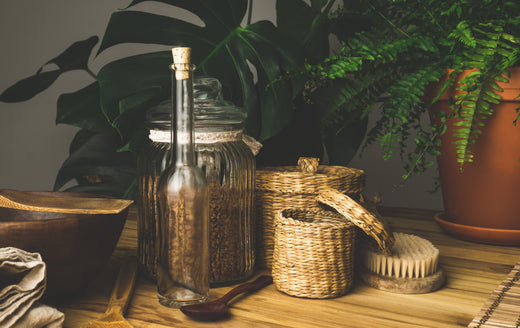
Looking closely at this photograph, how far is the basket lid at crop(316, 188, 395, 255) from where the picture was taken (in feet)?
2.78

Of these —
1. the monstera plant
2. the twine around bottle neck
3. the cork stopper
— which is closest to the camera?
the cork stopper

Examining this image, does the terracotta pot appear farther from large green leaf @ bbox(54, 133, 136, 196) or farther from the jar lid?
large green leaf @ bbox(54, 133, 136, 196)

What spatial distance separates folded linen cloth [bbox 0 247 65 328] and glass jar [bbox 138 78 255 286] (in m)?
0.24

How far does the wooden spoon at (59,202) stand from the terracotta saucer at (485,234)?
29.1 inches

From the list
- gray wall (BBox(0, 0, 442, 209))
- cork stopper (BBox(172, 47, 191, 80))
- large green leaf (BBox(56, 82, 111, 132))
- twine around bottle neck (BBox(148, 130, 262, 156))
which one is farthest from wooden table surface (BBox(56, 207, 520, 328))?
gray wall (BBox(0, 0, 442, 209))

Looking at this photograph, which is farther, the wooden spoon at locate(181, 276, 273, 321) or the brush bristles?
the brush bristles

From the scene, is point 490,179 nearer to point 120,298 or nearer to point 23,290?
point 120,298

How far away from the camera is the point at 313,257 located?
2.71ft

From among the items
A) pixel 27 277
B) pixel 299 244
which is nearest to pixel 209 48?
pixel 299 244

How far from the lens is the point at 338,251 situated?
2.75 ft

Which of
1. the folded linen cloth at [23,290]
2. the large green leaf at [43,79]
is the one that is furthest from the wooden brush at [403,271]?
the large green leaf at [43,79]

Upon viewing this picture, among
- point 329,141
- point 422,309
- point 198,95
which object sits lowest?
point 422,309

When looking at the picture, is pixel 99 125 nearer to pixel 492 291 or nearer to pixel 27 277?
pixel 27 277

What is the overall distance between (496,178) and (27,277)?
35.2 inches
